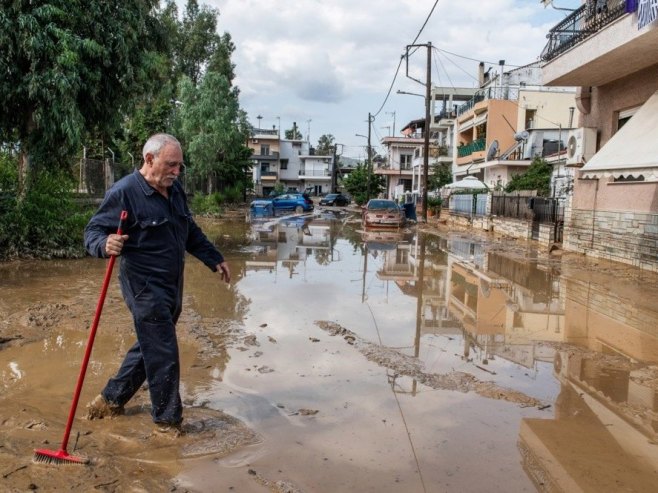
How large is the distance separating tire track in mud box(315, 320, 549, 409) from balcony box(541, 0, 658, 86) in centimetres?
919

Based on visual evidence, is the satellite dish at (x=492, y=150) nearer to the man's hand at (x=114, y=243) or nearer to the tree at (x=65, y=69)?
the tree at (x=65, y=69)

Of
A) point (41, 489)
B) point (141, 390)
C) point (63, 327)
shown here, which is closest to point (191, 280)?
point (63, 327)

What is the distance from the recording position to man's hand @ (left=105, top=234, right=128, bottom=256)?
138 inches

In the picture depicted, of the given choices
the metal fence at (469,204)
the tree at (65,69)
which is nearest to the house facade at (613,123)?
the tree at (65,69)

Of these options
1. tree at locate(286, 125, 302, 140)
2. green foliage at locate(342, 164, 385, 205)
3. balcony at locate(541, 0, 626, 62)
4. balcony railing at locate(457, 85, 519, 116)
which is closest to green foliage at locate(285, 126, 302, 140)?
tree at locate(286, 125, 302, 140)

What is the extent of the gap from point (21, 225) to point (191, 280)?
416 centimetres

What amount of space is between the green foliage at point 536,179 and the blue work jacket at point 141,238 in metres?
25.9

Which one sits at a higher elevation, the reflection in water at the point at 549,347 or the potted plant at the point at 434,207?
the potted plant at the point at 434,207

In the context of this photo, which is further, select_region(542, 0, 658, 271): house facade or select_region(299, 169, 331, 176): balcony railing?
select_region(299, 169, 331, 176): balcony railing

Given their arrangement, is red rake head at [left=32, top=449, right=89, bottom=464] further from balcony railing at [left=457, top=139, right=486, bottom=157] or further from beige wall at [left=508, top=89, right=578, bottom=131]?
balcony railing at [left=457, top=139, right=486, bottom=157]

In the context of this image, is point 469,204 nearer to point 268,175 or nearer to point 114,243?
point 114,243

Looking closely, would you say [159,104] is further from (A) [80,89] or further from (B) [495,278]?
(B) [495,278]

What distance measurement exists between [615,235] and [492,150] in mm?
23623

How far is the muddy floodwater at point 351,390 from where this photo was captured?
347 cm
